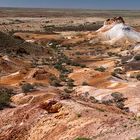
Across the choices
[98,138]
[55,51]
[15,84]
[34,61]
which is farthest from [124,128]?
[55,51]

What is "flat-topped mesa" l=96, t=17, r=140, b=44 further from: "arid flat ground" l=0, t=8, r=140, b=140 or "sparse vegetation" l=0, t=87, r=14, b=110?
"sparse vegetation" l=0, t=87, r=14, b=110

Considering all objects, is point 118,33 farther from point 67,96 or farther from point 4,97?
point 67,96

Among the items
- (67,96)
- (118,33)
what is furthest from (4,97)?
(118,33)

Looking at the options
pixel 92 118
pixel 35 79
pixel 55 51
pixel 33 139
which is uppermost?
pixel 92 118

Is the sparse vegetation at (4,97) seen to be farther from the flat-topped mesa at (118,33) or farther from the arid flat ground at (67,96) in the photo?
the flat-topped mesa at (118,33)

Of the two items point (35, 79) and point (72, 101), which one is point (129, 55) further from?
point (72, 101)

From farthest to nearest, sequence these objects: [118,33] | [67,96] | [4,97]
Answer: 1. [118,33]
2. [4,97]
3. [67,96]

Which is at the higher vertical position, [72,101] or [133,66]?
[72,101]

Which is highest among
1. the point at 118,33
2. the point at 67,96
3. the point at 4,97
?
the point at 67,96

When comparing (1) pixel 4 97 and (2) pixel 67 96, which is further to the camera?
(1) pixel 4 97
